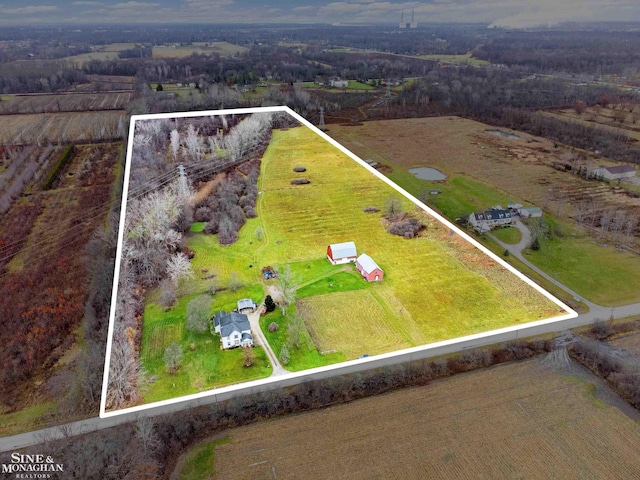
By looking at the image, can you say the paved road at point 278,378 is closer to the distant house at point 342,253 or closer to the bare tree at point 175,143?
the distant house at point 342,253

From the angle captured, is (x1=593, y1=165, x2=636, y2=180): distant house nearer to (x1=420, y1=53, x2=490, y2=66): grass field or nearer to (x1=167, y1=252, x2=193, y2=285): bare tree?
(x1=167, y1=252, x2=193, y2=285): bare tree

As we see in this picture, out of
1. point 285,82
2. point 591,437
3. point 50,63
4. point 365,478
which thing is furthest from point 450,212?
point 50,63

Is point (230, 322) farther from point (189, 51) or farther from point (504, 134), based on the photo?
point (189, 51)

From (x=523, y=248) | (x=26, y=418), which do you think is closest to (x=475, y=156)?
(x=523, y=248)

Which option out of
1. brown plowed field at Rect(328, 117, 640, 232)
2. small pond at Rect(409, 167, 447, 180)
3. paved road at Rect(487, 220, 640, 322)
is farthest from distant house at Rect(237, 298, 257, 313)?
small pond at Rect(409, 167, 447, 180)

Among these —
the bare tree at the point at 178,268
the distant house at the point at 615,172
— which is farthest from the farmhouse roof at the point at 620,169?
the bare tree at the point at 178,268

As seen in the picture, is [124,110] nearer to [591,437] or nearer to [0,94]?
[0,94]
